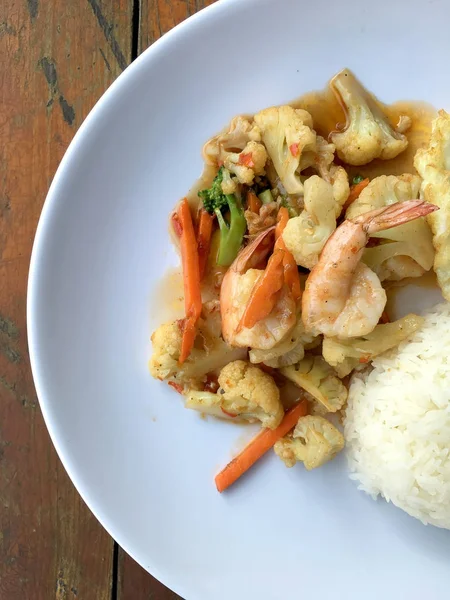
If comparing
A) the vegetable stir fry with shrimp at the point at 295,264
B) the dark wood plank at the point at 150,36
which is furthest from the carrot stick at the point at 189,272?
the dark wood plank at the point at 150,36

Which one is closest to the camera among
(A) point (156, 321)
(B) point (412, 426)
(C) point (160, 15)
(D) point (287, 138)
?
(B) point (412, 426)

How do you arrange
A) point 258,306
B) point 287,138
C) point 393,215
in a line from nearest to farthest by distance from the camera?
point 393,215 → point 258,306 → point 287,138

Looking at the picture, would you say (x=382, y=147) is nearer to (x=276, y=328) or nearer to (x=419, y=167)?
(x=419, y=167)

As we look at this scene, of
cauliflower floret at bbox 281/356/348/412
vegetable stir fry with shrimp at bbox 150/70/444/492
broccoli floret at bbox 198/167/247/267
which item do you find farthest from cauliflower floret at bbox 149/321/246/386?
broccoli floret at bbox 198/167/247/267

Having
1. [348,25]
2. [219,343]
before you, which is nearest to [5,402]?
[219,343]

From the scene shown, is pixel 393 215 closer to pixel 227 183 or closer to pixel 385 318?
pixel 385 318

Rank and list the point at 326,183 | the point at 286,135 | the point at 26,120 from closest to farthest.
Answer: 1. the point at 326,183
2. the point at 286,135
3. the point at 26,120

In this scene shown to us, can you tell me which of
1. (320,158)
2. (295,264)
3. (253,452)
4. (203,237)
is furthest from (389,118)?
(253,452)
